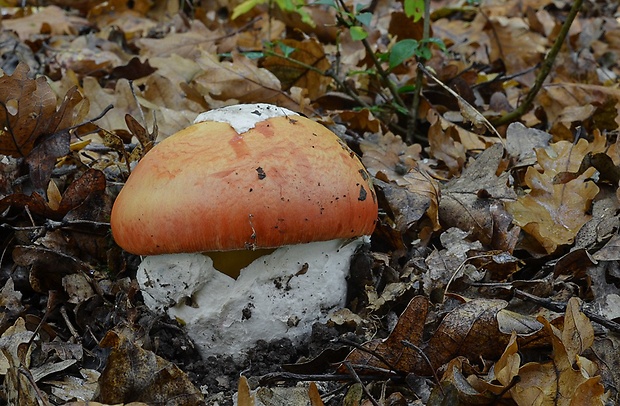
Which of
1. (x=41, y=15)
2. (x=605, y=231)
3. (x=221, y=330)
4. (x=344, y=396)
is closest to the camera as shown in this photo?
(x=344, y=396)

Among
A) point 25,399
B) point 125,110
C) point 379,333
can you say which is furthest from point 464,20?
point 25,399

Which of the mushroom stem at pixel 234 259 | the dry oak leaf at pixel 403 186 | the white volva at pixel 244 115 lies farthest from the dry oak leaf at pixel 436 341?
the white volva at pixel 244 115

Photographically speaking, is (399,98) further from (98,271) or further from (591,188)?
(98,271)

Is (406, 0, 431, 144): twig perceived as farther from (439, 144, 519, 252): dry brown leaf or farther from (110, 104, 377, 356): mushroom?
(110, 104, 377, 356): mushroom

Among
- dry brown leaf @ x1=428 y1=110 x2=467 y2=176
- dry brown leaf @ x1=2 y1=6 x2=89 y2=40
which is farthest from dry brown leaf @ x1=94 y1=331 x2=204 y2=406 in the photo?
dry brown leaf @ x1=2 y1=6 x2=89 y2=40

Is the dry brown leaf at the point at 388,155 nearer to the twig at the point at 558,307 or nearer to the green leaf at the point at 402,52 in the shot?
the green leaf at the point at 402,52
